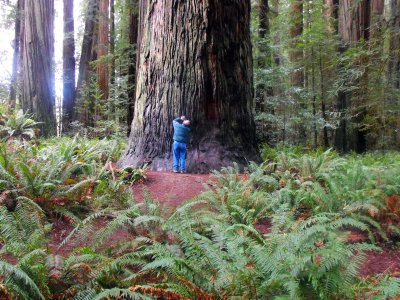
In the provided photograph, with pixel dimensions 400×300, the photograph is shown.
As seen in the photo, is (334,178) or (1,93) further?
(1,93)

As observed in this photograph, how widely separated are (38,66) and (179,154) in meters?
6.74

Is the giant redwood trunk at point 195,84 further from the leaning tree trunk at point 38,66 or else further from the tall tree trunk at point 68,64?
the tall tree trunk at point 68,64

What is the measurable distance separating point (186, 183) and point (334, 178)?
212cm

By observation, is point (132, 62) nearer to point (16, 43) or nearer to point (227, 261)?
point (227, 261)

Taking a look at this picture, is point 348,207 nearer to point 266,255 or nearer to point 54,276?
point 266,255

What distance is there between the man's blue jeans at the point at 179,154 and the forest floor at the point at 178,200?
24 centimetres

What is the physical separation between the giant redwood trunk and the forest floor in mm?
603

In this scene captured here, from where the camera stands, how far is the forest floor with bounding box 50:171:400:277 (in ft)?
11.8

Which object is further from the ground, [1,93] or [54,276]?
[1,93]

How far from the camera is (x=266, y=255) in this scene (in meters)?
2.56

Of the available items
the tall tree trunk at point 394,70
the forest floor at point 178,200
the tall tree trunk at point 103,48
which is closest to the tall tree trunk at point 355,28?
the tall tree trunk at point 394,70

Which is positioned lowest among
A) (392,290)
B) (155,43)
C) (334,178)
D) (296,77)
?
(392,290)

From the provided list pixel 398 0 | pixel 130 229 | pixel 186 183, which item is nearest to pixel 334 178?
pixel 186 183

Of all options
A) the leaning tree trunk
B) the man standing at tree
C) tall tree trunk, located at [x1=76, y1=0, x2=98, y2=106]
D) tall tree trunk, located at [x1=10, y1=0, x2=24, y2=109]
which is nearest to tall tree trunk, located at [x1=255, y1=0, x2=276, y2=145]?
the man standing at tree
